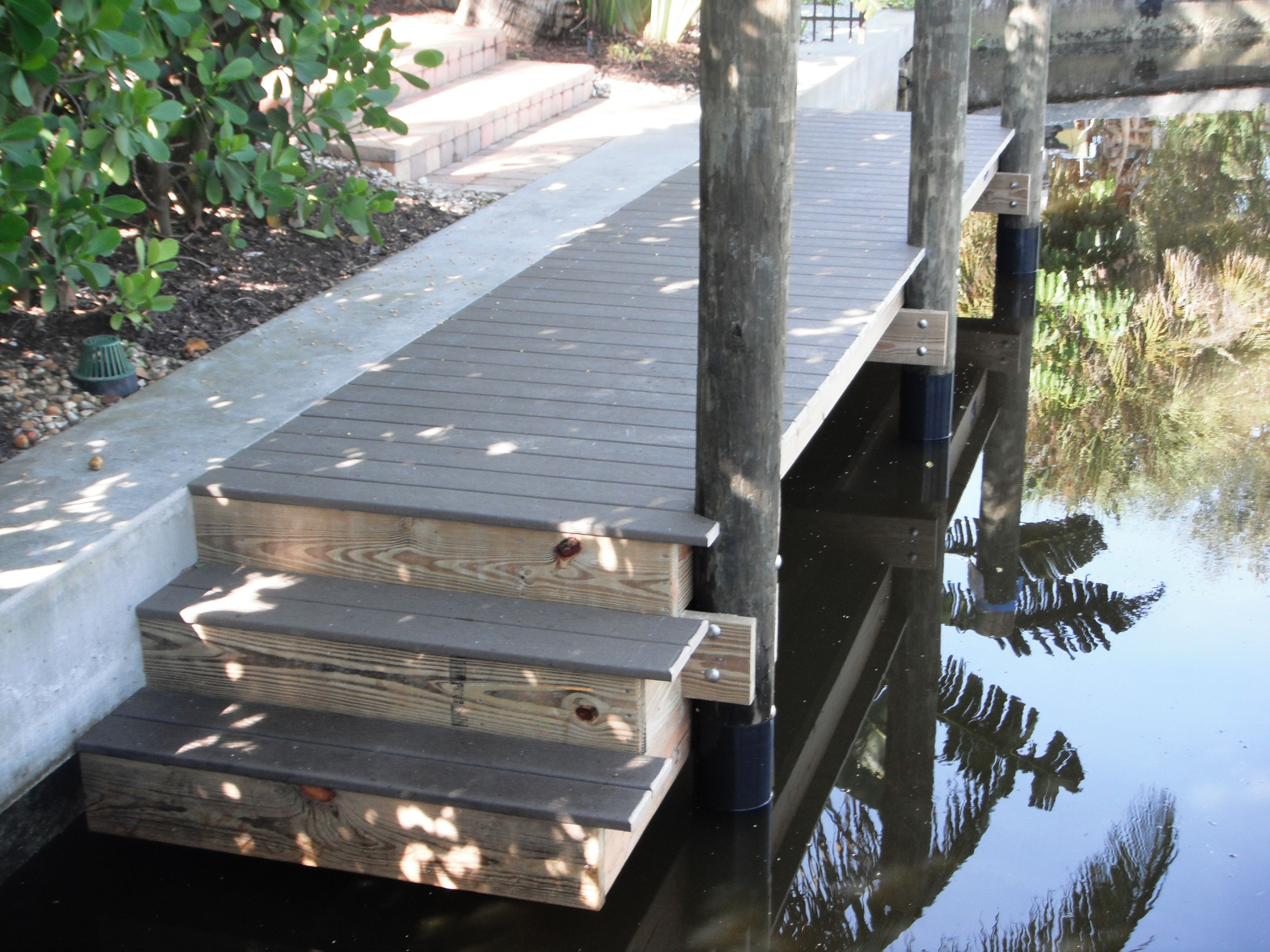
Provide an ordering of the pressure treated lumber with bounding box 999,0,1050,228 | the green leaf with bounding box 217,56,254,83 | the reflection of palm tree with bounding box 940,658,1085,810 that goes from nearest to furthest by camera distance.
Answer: the reflection of palm tree with bounding box 940,658,1085,810, the green leaf with bounding box 217,56,254,83, the pressure treated lumber with bounding box 999,0,1050,228

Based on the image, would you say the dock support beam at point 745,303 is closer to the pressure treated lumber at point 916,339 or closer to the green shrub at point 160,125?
the green shrub at point 160,125

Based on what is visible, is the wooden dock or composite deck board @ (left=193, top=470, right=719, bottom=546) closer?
the wooden dock

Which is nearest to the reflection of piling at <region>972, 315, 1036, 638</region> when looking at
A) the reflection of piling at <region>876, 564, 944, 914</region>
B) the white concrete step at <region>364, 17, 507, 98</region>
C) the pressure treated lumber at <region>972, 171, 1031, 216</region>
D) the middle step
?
the reflection of piling at <region>876, 564, 944, 914</region>

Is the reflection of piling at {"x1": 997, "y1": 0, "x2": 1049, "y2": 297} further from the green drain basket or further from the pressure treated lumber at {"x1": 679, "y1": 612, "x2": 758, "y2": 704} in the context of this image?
the green drain basket

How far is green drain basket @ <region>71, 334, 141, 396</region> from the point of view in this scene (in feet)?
14.6

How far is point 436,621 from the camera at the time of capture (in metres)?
3.28

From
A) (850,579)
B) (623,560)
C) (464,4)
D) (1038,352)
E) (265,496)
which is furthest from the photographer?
(464,4)

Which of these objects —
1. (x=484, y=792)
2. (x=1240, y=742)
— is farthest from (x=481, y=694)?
(x=1240, y=742)

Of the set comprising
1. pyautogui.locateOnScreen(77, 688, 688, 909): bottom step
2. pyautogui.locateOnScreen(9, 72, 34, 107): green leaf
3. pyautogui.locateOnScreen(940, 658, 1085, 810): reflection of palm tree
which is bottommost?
pyautogui.locateOnScreen(940, 658, 1085, 810): reflection of palm tree

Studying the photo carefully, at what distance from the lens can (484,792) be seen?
3004 millimetres

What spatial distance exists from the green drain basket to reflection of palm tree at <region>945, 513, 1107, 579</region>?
132 inches

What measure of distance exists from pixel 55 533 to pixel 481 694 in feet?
4.16

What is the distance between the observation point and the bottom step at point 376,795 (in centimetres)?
300

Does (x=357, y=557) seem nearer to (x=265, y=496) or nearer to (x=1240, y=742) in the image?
(x=265, y=496)
